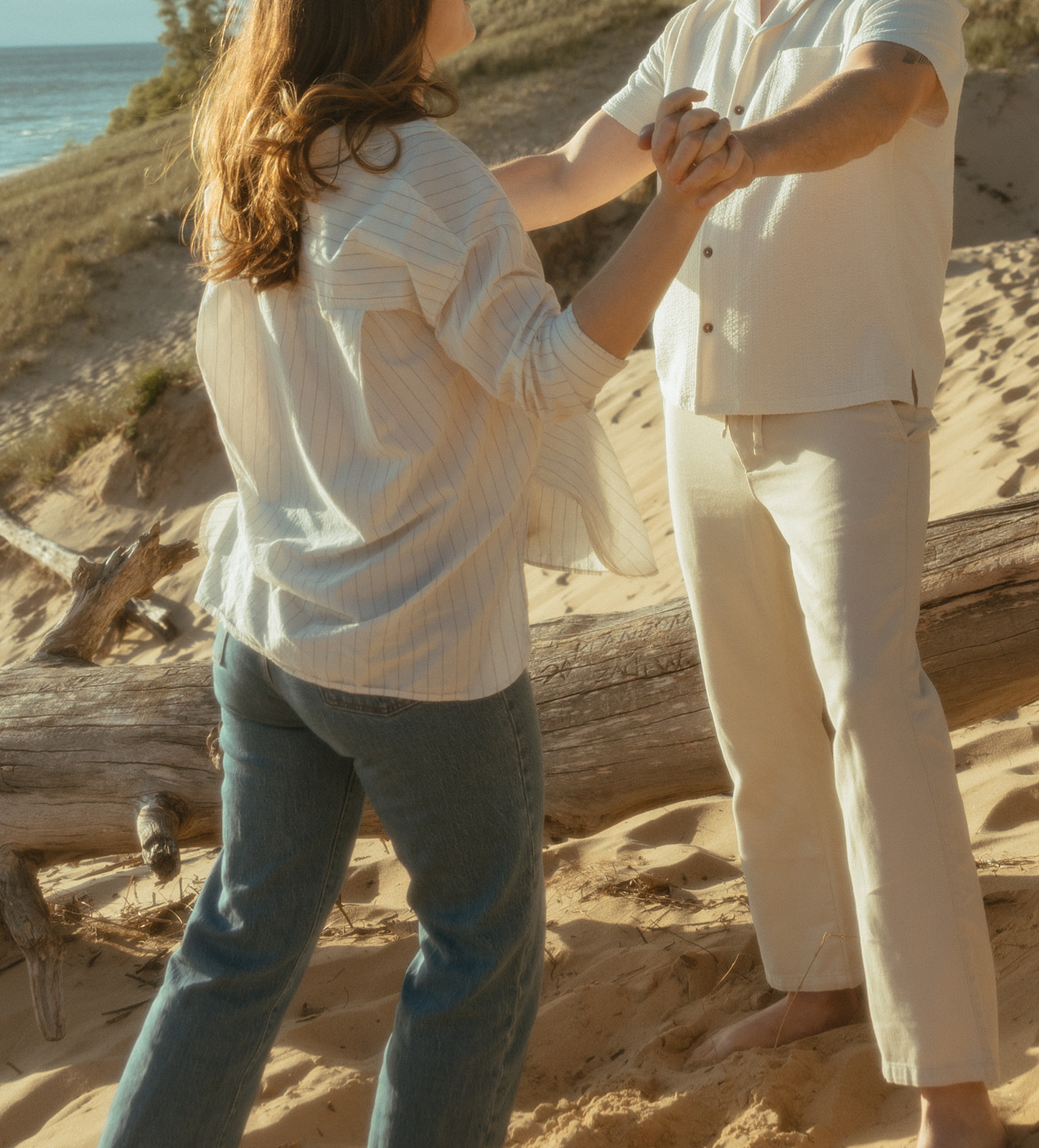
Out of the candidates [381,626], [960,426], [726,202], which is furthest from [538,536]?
[960,426]

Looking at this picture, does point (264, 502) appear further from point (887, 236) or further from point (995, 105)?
point (995, 105)

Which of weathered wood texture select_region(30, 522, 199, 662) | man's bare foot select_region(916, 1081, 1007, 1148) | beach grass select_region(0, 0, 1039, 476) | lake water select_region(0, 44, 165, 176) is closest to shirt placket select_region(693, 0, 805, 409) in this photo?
man's bare foot select_region(916, 1081, 1007, 1148)

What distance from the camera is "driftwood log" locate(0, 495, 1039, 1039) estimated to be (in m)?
2.23

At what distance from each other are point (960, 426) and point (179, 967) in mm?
5008

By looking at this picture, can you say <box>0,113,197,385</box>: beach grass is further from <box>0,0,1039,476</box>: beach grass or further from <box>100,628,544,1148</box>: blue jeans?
<box>100,628,544,1148</box>: blue jeans

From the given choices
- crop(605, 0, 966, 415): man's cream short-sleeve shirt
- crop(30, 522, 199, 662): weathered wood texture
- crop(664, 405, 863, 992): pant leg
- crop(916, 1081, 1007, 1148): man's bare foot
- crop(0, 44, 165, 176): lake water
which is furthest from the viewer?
crop(0, 44, 165, 176): lake water

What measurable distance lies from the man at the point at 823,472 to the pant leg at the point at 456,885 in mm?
592

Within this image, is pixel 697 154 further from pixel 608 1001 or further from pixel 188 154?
pixel 188 154

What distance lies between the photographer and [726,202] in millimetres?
1897

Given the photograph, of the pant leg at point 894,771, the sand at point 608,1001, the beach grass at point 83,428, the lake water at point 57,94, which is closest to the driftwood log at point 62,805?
the sand at point 608,1001

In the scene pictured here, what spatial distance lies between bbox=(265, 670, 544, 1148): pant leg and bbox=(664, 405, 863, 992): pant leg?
69 centimetres

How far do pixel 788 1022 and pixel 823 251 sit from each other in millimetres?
1407

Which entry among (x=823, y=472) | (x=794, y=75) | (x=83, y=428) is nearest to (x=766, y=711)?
(x=823, y=472)

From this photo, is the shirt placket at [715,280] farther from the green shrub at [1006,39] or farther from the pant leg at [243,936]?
the green shrub at [1006,39]
